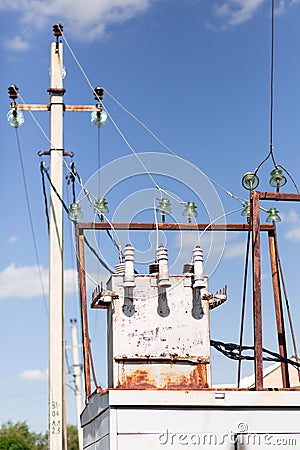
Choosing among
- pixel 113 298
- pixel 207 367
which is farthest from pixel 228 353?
pixel 113 298

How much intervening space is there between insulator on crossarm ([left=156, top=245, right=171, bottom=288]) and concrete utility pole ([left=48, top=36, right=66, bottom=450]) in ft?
5.64

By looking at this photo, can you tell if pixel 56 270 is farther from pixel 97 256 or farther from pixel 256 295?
pixel 256 295

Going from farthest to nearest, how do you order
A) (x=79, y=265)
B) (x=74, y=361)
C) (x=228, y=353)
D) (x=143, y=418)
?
(x=74, y=361)
(x=228, y=353)
(x=79, y=265)
(x=143, y=418)

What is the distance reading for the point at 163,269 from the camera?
35.0ft

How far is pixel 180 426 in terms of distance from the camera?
9.56 m

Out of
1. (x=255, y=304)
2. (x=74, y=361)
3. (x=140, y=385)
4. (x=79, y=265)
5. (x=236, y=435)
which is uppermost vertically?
(x=74, y=361)

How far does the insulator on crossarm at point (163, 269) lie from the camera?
1065cm

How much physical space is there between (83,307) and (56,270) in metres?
0.81

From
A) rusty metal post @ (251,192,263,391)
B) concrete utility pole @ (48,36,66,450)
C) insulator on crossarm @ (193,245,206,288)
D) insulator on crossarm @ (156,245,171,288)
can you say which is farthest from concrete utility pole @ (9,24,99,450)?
rusty metal post @ (251,192,263,391)

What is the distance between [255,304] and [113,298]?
1.88 m

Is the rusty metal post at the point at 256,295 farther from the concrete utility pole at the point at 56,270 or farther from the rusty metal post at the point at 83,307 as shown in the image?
the concrete utility pole at the point at 56,270

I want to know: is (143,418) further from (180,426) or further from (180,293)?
(180,293)

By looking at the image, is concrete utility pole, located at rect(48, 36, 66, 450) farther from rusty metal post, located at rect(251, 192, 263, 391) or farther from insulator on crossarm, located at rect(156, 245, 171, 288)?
rusty metal post, located at rect(251, 192, 263, 391)

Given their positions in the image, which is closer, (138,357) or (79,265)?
(138,357)
